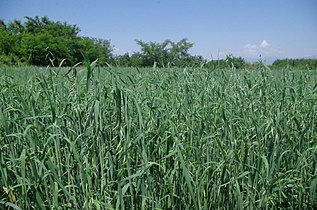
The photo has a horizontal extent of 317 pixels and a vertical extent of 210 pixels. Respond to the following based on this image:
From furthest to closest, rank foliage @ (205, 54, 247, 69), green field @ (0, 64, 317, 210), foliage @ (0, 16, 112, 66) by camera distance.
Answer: foliage @ (0, 16, 112, 66) < foliage @ (205, 54, 247, 69) < green field @ (0, 64, 317, 210)

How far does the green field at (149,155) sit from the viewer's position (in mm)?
1077

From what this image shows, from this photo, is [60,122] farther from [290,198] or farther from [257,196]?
[290,198]

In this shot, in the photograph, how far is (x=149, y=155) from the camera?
3.89ft

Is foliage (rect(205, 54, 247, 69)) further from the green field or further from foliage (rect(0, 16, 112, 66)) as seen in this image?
foliage (rect(0, 16, 112, 66))

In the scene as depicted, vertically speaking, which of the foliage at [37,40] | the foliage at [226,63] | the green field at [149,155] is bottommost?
the green field at [149,155]

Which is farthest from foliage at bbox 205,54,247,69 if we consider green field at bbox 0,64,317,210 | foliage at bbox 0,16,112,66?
foliage at bbox 0,16,112,66

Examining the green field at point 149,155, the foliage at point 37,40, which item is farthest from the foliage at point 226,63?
the foliage at point 37,40

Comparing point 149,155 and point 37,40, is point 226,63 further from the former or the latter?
point 37,40

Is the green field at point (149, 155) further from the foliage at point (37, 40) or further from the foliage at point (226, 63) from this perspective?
the foliage at point (37, 40)

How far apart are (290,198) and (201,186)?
46cm

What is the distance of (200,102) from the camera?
152cm

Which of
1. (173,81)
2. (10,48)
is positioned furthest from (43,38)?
(173,81)

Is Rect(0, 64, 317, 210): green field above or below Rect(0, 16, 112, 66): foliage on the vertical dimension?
below

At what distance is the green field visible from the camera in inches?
42.4
